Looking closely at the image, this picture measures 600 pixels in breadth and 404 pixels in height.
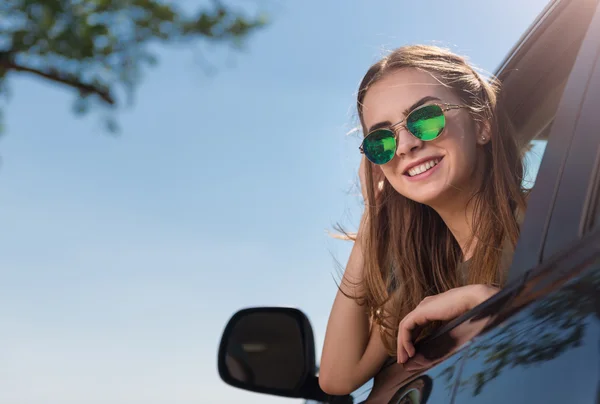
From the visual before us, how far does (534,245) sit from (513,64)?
86 centimetres

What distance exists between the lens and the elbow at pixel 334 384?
2.24m

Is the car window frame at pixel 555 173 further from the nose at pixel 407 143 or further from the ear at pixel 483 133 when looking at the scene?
the ear at pixel 483 133

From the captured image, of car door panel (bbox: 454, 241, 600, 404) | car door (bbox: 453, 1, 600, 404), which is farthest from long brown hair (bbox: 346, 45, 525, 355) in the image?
car door panel (bbox: 454, 241, 600, 404)

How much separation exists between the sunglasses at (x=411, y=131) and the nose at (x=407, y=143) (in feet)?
0.04

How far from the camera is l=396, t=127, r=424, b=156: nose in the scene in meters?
2.25

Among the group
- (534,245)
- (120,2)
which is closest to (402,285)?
(534,245)

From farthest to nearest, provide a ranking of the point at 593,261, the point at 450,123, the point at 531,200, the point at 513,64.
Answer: the point at 450,123 < the point at 513,64 < the point at 531,200 < the point at 593,261

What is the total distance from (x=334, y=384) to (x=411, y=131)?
0.71m

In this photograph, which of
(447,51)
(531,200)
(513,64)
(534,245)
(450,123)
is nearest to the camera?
(534,245)

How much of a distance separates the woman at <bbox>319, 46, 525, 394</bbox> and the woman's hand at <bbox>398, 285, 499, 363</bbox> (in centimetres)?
25

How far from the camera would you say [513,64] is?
2.17m

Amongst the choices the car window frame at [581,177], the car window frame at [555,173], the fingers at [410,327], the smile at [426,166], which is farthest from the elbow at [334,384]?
the car window frame at [581,177]

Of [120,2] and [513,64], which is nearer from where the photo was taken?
[513,64]

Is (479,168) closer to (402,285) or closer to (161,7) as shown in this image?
(402,285)
